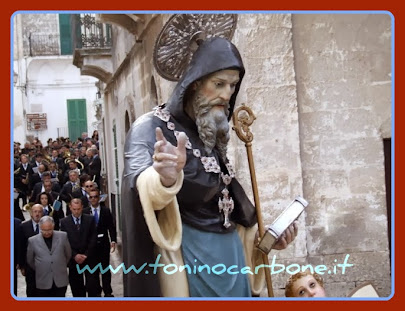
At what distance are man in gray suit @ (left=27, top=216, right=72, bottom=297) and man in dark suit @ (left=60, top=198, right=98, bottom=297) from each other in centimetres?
3

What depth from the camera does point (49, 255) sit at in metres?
3.02

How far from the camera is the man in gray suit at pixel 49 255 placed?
2939mm

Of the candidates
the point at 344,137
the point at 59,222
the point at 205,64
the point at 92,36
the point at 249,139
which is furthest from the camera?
the point at 92,36

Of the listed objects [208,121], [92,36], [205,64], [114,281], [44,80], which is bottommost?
[114,281]

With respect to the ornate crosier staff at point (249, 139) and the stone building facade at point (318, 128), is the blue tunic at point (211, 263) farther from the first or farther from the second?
the stone building facade at point (318, 128)

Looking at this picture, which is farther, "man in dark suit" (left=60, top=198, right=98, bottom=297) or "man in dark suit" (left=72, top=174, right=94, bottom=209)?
"man in dark suit" (left=72, top=174, right=94, bottom=209)

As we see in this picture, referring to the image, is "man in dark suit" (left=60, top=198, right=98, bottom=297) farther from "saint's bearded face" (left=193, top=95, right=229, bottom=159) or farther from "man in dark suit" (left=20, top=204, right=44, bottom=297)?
"saint's bearded face" (left=193, top=95, right=229, bottom=159)

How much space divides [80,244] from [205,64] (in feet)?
3.30

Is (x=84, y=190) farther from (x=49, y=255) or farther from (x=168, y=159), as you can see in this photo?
(x=168, y=159)

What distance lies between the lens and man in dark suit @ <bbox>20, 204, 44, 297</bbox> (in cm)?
287

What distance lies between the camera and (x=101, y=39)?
498 cm

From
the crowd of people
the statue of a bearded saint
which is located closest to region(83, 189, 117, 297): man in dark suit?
the crowd of people

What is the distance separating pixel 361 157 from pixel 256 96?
0.57m

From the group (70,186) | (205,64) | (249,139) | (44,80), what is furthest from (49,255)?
(205,64)
